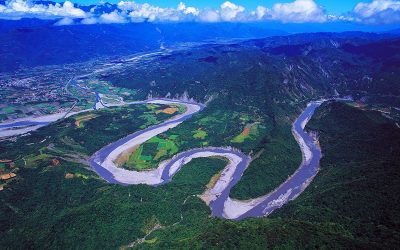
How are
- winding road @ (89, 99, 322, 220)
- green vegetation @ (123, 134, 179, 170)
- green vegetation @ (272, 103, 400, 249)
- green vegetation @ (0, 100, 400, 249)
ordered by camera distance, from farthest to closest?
green vegetation @ (123, 134, 179, 170)
winding road @ (89, 99, 322, 220)
green vegetation @ (272, 103, 400, 249)
green vegetation @ (0, 100, 400, 249)

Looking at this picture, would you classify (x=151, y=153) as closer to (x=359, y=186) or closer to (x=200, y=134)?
(x=200, y=134)

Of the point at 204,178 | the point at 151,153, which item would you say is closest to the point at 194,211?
the point at 204,178

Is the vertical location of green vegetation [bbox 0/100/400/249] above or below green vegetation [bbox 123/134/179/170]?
above

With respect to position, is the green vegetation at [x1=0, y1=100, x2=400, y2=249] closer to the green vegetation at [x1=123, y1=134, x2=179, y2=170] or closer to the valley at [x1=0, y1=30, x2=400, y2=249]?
the valley at [x1=0, y1=30, x2=400, y2=249]

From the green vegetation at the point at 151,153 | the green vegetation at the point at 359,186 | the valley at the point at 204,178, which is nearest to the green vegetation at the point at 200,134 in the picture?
the valley at the point at 204,178

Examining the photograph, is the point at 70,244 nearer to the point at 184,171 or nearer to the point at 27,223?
the point at 27,223

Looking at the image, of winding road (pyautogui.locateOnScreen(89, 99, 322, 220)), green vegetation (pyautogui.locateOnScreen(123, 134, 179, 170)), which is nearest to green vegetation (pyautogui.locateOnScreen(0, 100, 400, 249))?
winding road (pyautogui.locateOnScreen(89, 99, 322, 220))

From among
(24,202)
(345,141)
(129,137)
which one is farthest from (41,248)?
(345,141)

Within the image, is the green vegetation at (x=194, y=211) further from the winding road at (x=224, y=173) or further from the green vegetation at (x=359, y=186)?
the winding road at (x=224, y=173)
